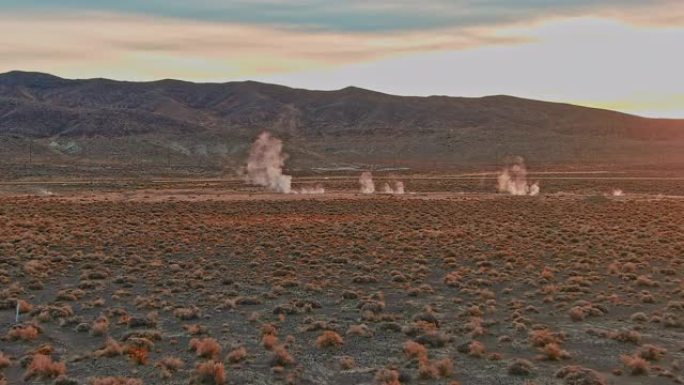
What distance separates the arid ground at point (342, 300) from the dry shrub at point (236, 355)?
0.06m

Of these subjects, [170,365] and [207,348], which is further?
[207,348]

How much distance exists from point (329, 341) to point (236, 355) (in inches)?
89.4

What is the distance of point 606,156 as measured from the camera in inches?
6250

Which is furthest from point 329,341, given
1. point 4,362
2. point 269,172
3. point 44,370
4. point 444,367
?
point 269,172

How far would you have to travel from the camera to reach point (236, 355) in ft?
47.8

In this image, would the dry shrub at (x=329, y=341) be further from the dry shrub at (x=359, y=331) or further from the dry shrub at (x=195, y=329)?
the dry shrub at (x=195, y=329)

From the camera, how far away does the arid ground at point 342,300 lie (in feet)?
46.4

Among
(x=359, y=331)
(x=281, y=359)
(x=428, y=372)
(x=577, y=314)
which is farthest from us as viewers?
(x=577, y=314)

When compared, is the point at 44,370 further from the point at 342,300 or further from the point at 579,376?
the point at 579,376

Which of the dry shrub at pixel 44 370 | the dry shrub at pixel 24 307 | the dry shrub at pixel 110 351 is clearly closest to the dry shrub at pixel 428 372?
the dry shrub at pixel 110 351

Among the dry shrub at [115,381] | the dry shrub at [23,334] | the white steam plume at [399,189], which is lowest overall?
the dry shrub at [23,334]

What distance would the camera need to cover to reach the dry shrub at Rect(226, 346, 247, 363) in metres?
14.5

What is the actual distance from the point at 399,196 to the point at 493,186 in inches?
801

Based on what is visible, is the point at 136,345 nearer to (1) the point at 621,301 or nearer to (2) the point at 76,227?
(1) the point at 621,301
